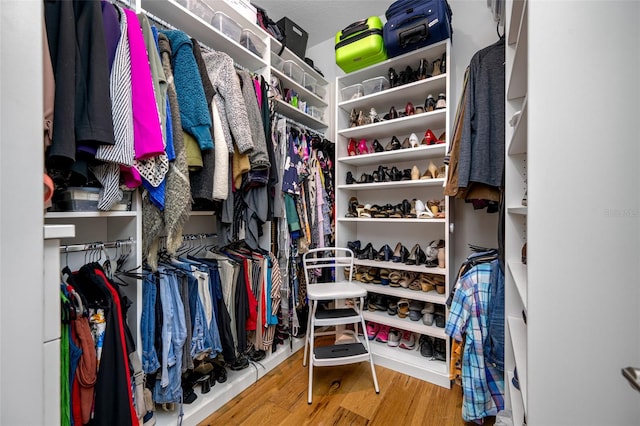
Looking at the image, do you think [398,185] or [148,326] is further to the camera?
[398,185]

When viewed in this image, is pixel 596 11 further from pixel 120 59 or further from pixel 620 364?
pixel 120 59

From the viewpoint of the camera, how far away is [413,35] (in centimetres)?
169

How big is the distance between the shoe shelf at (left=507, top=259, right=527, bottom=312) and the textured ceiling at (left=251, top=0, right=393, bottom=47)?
2154 millimetres

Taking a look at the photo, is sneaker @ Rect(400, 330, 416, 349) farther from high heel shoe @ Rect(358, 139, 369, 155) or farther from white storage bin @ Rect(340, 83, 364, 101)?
white storage bin @ Rect(340, 83, 364, 101)

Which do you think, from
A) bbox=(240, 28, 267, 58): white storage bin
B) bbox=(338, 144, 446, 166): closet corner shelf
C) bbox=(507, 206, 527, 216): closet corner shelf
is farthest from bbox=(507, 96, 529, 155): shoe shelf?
bbox=(240, 28, 267, 58): white storage bin

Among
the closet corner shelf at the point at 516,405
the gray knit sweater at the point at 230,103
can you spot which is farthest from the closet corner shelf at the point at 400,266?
the gray knit sweater at the point at 230,103

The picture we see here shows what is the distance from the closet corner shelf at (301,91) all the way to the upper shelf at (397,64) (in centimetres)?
24

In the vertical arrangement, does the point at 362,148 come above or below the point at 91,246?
above

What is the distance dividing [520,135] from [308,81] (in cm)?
177

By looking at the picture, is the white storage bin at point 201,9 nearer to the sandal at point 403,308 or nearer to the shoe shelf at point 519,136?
the shoe shelf at point 519,136

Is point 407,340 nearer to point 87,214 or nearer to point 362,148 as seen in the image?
point 362,148

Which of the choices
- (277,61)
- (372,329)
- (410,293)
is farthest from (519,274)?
(277,61)

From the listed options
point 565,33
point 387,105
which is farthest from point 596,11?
point 387,105

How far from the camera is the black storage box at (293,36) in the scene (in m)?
2.06
